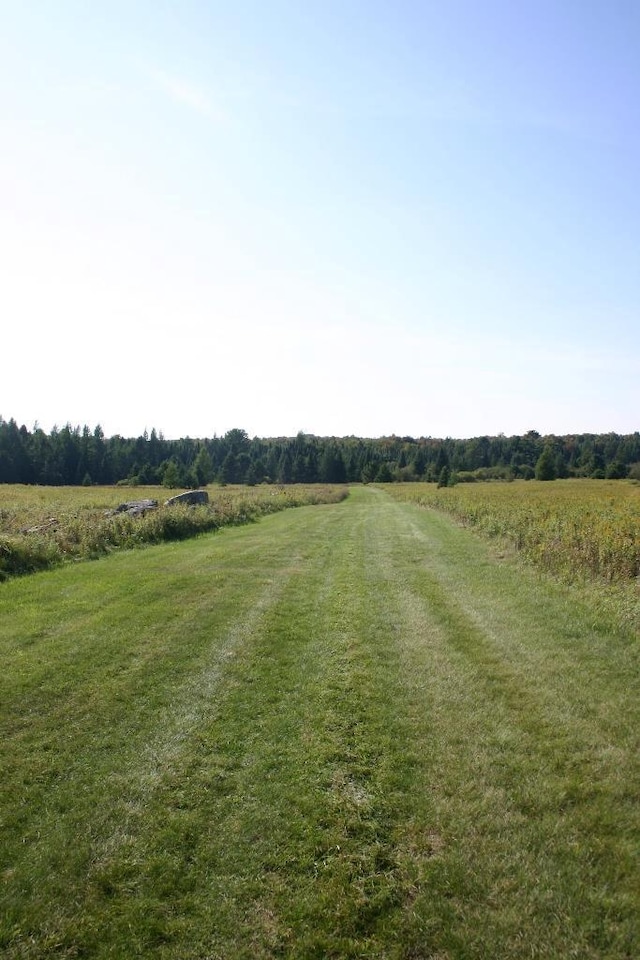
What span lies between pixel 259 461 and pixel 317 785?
88664 mm

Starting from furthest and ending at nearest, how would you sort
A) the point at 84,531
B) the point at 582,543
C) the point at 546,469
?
1. the point at 546,469
2. the point at 84,531
3. the point at 582,543

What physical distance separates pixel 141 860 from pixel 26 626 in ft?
17.6

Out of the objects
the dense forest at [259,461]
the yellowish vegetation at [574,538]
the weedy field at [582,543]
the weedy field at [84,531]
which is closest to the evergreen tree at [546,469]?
the dense forest at [259,461]

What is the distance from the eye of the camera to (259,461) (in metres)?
91.7

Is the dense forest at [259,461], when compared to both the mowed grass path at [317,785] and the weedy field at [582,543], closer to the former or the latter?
the weedy field at [582,543]

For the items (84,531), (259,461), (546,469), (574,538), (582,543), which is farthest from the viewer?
(259,461)

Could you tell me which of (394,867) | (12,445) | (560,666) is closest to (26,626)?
(394,867)

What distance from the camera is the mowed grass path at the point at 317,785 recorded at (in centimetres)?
279

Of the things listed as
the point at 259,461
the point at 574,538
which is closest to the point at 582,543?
the point at 574,538

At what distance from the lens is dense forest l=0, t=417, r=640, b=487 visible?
73062 millimetres

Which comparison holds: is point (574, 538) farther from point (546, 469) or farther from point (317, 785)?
point (546, 469)

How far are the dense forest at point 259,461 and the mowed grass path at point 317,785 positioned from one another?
2150 inches

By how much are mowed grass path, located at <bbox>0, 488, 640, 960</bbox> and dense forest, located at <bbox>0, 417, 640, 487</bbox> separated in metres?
54.6

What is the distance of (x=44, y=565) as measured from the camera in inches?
471
